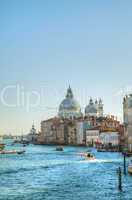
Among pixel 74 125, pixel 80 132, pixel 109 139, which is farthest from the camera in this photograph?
pixel 74 125

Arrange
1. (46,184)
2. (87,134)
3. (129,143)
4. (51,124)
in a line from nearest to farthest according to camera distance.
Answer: (46,184) → (129,143) → (87,134) → (51,124)

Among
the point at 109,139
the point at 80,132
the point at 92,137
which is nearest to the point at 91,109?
the point at 80,132

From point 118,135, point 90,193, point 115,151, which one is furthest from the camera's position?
point 118,135

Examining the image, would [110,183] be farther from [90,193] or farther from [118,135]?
[118,135]

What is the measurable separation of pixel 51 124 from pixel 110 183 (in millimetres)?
129184

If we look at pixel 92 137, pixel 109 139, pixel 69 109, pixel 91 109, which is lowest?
pixel 109 139

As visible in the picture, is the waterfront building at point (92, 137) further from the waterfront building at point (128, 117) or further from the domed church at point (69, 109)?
the domed church at point (69, 109)

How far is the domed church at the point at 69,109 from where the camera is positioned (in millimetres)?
169500

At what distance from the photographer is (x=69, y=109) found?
560 feet

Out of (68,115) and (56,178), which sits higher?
(68,115)

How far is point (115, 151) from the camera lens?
83.2 m

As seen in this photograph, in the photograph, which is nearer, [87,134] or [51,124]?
[87,134]

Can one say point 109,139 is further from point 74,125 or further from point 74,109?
point 74,109

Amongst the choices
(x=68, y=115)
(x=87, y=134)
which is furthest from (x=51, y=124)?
(x=87, y=134)
